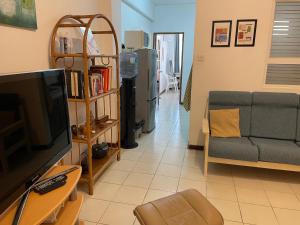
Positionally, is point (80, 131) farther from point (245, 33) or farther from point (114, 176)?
point (245, 33)

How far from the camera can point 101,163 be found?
2.68 m

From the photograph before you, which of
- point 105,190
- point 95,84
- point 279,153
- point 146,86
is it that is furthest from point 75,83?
point 279,153

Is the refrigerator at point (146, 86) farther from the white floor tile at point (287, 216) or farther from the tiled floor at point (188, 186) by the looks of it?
the white floor tile at point (287, 216)

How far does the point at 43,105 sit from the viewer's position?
1.47m

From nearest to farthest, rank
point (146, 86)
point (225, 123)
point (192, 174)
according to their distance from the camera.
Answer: point (192, 174) → point (225, 123) → point (146, 86)

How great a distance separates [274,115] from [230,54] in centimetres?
95

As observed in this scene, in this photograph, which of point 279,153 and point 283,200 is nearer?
point 283,200

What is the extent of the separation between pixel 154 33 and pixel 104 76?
15.2ft

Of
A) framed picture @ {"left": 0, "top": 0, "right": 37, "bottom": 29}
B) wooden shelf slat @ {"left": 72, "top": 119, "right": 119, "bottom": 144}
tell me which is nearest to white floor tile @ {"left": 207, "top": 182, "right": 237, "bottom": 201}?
wooden shelf slat @ {"left": 72, "top": 119, "right": 119, "bottom": 144}

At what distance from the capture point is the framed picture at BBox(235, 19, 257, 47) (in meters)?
3.01

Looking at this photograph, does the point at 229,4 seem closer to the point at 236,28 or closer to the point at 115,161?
the point at 236,28

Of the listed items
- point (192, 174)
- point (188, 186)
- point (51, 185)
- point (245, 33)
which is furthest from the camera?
point (245, 33)

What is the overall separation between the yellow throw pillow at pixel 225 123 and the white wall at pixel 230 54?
0.42 m

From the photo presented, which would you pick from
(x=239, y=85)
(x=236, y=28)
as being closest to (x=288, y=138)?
(x=239, y=85)
